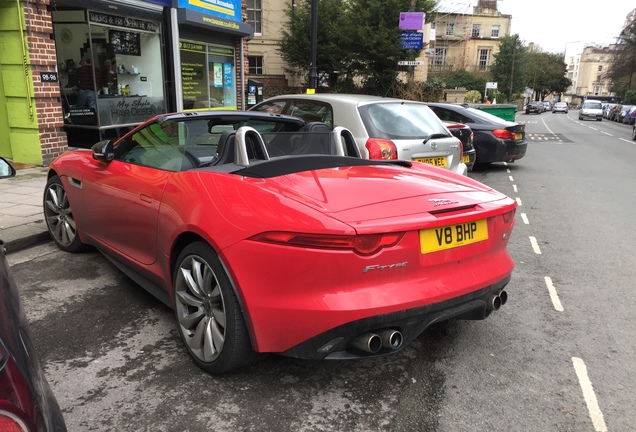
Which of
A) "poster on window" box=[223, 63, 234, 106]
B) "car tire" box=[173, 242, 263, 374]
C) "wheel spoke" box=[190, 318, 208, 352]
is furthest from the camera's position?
"poster on window" box=[223, 63, 234, 106]

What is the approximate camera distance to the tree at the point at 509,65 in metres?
58.5

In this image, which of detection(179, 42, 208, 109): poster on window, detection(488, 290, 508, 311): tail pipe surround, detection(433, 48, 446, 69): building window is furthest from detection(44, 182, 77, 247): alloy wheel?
detection(433, 48, 446, 69): building window

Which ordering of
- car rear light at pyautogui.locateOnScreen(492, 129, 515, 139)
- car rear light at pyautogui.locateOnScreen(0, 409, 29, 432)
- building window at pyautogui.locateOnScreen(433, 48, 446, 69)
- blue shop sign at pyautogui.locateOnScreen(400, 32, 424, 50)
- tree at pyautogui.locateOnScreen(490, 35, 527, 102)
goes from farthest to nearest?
tree at pyautogui.locateOnScreen(490, 35, 527, 102) < building window at pyautogui.locateOnScreen(433, 48, 446, 69) < blue shop sign at pyautogui.locateOnScreen(400, 32, 424, 50) < car rear light at pyautogui.locateOnScreen(492, 129, 515, 139) < car rear light at pyautogui.locateOnScreen(0, 409, 29, 432)

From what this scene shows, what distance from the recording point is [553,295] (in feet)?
13.7

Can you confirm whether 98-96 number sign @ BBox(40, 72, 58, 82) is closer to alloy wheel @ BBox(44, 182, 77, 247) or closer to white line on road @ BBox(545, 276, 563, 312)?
alloy wheel @ BBox(44, 182, 77, 247)

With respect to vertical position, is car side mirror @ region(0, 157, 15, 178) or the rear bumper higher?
car side mirror @ region(0, 157, 15, 178)

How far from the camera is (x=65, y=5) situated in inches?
386

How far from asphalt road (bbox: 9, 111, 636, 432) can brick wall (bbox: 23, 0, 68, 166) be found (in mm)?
5158

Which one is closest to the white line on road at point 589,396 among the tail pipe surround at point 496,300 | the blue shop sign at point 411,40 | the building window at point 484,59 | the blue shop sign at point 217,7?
the tail pipe surround at point 496,300

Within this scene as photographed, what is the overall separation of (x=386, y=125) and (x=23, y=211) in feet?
15.1

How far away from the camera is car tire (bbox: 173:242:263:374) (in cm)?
258

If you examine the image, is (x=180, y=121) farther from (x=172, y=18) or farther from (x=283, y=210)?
(x=172, y=18)

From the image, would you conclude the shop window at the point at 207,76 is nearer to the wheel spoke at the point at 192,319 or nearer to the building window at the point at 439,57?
the wheel spoke at the point at 192,319

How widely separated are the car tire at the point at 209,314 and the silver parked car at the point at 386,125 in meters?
3.55
